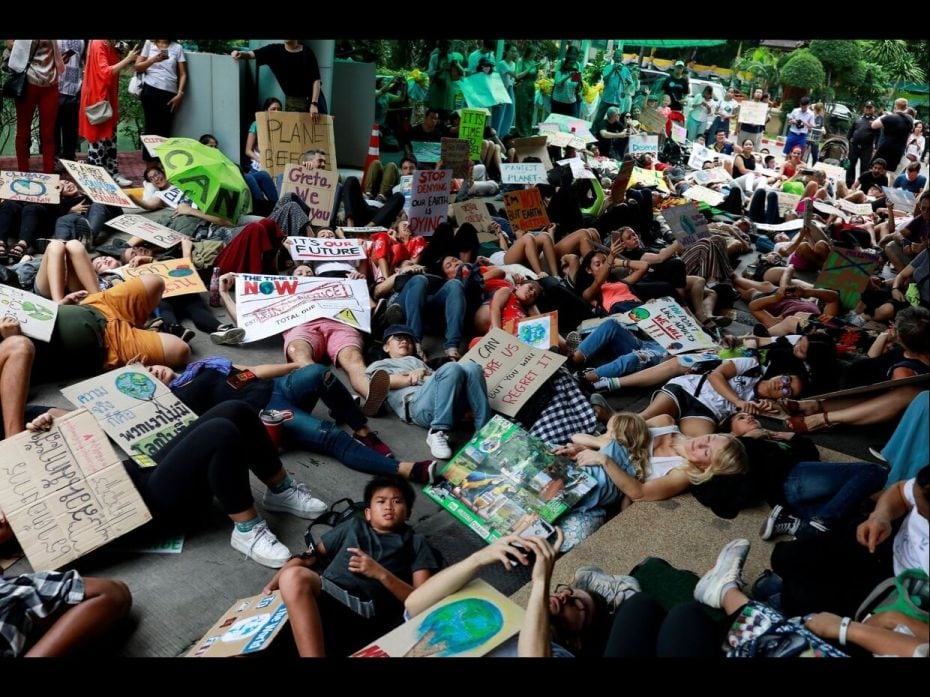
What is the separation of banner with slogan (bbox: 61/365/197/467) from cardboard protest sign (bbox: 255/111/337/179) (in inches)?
172

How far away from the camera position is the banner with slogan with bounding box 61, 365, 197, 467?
3551 millimetres

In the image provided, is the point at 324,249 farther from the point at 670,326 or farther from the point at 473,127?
the point at 473,127

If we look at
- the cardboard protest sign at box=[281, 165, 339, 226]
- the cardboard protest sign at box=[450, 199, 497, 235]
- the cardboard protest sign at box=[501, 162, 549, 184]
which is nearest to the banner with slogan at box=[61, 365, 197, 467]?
the cardboard protest sign at box=[281, 165, 339, 226]

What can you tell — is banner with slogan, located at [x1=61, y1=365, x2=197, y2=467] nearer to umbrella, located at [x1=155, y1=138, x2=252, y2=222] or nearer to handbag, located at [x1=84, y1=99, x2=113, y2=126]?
umbrella, located at [x1=155, y1=138, x2=252, y2=222]

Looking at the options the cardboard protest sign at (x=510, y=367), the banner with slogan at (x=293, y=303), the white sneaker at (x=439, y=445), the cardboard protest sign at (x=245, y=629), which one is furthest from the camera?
the banner with slogan at (x=293, y=303)

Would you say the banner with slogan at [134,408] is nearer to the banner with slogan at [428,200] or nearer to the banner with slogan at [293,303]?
the banner with slogan at [293,303]

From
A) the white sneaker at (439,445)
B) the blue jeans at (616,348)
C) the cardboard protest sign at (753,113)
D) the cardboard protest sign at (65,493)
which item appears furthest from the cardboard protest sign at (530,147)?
the cardboard protest sign at (65,493)

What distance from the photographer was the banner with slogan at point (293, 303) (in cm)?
523

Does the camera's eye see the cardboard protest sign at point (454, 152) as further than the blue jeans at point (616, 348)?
Yes

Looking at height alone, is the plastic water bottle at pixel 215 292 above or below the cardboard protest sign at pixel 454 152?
below

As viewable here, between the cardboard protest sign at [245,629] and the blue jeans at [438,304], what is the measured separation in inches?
108

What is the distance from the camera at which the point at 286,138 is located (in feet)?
26.0

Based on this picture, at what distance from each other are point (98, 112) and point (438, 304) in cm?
424
